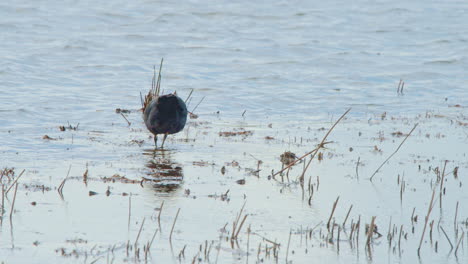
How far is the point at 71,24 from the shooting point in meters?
24.0

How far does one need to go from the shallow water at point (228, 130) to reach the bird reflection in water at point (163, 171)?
0.03 m

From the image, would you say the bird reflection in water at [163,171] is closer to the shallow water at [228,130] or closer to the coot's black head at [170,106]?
the shallow water at [228,130]

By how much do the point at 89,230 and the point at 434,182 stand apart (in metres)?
3.78

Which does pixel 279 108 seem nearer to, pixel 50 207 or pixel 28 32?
pixel 50 207

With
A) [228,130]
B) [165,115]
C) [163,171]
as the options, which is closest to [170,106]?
[165,115]

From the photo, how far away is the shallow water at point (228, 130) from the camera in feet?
21.1

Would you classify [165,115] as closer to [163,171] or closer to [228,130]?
[163,171]

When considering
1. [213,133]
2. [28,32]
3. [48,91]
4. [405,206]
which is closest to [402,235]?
[405,206]

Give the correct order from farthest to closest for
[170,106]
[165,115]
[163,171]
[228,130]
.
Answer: [228,130], [170,106], [165,115], [163,171]

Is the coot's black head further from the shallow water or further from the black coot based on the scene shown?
the shallow water

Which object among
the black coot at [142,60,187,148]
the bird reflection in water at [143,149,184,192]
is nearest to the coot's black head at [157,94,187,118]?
the black coot at [142,60,187,148]

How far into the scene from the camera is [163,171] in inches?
356

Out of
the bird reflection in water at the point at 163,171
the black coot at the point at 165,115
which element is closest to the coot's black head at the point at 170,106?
the black coot at the point at 165,115

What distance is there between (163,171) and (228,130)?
3135 millimetres
